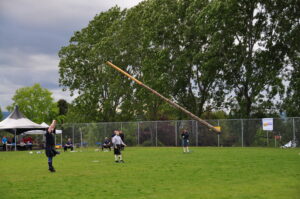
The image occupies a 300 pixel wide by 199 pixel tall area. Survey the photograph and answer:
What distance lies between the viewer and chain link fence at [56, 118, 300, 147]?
39.3 metres

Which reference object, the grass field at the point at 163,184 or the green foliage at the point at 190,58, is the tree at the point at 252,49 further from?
the grass field at the point at 163,184

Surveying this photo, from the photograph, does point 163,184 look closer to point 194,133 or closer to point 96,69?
point 194,133

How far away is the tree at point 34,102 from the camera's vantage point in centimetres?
9775

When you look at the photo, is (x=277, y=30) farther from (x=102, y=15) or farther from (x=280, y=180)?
(x=280, y=180)

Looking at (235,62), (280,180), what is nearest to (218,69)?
(235,62)

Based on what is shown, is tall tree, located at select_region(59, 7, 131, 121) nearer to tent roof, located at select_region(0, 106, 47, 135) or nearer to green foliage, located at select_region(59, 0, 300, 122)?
green foliage, located at select_region(59, 0, 300, 122)

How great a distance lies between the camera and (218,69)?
157 feet

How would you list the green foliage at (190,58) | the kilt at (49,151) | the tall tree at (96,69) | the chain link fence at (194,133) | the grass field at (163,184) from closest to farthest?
the grass field at (163,184)
the kilt at (49,151)
the chain link fence at (194,133)
the green foliage at (190,58)
the tall tree at (96,69)

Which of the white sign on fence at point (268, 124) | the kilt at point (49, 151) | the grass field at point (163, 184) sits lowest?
the grass field at point (163, 184)

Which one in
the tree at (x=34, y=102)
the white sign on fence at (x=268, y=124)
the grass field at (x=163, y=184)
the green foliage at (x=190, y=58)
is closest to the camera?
the grass field at (x=163, y=184)

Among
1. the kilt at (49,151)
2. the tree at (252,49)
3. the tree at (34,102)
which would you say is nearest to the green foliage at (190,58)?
the tree at (252,49)

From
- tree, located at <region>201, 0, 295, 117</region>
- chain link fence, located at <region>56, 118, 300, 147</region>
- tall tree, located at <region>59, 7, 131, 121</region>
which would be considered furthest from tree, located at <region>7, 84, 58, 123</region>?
tree, located at <region>201, 0, 295, 117</region>

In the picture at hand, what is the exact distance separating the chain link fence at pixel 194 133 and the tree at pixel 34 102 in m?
45.7

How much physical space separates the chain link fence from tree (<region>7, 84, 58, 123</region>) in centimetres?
4570
